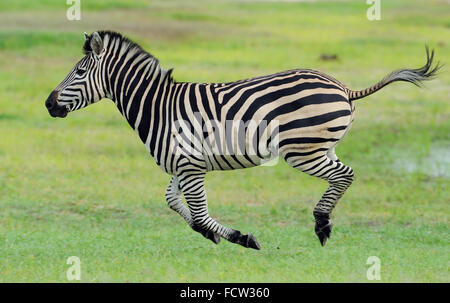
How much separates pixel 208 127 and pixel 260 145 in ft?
1.93

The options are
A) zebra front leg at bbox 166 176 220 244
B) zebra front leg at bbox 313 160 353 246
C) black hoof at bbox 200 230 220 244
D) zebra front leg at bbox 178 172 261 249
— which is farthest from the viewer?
zebra front leg at bbox 166 176 220 244

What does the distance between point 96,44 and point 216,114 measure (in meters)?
1.52

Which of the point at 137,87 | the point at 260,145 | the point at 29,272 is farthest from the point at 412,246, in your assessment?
the point at 29,272

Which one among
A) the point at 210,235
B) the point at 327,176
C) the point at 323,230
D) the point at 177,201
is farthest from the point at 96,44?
the point at 323,230

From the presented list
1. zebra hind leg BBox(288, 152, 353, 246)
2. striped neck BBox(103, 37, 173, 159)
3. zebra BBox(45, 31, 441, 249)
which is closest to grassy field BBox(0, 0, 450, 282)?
zebra hind leg BBox(288, 152, 353, 246)

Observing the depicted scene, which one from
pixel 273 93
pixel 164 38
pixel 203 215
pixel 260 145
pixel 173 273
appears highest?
pixel 164 38

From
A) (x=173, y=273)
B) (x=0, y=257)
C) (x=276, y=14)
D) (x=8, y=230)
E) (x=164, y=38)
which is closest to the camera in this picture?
(x=173, y=273)

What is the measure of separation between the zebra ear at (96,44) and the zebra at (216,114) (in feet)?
0.04

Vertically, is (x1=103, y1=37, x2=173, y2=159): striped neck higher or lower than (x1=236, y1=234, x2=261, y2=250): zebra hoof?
higher

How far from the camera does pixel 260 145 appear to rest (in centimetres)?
865

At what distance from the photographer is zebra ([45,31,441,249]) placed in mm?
8602

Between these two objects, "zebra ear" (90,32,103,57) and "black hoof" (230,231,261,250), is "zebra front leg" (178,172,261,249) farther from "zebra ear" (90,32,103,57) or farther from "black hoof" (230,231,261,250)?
"zebra ear" (90,32,103,57)

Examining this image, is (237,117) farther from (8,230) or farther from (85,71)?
(8,230)

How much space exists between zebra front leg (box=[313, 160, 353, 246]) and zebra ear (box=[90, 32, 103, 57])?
2.82m
